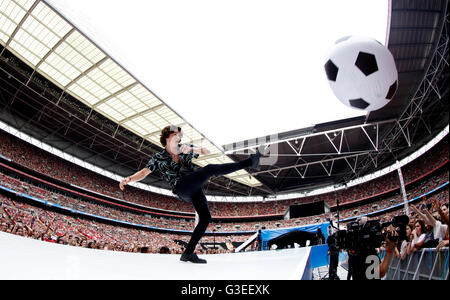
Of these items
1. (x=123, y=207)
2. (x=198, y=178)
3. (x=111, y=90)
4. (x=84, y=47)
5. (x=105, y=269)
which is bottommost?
(x=105, y=269)

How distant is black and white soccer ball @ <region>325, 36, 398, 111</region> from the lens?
342cm

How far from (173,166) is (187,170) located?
5.7 inches

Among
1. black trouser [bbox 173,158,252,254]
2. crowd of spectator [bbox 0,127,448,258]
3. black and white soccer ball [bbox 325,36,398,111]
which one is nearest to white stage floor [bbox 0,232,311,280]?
black trouser [bbox 173,158,252,254]

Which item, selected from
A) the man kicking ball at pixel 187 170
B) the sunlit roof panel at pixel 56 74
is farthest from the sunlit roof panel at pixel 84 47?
the man kicking ball at pixel 187 170

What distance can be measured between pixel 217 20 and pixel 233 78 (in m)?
2.48

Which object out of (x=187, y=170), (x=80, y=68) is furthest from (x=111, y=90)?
(x=187, y=170)

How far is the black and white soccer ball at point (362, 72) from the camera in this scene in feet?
11.2

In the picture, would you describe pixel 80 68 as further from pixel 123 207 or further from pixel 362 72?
pixel 123 207

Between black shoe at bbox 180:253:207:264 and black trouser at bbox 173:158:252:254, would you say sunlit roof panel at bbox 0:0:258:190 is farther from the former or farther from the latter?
black shoe at bbox 180:253:207:264

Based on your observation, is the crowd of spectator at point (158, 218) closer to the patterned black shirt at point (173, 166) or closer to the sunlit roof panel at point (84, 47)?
the sunlit roof panel at point (84, 47)

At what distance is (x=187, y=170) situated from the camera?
84.7 inches

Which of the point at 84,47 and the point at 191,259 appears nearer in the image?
the point at 191,259

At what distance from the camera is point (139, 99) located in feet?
41.8
